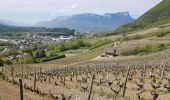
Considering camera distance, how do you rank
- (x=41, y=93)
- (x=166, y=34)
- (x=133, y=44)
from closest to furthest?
1. (x=41, y=93)
2. (x=133, y=44)
3. (x=166, y=34)

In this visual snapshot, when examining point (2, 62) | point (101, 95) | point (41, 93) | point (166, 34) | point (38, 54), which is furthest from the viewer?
point (166, 34)

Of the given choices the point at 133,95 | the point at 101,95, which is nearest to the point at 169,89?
the point at 133,95

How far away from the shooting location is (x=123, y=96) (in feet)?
113

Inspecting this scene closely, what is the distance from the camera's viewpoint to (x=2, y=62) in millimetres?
138125

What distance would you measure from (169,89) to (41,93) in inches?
494

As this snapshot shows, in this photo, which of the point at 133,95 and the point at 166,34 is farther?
the point at 166,34

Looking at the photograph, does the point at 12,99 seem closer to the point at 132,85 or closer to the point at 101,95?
the point at 101,95

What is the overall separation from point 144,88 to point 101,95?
457cm

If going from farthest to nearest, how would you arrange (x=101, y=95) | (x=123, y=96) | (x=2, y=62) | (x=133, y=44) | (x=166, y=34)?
(x=166, y=34), (x=133, y=44), (x=2, y=62), (x=101, y=95), (x=123, y=96)

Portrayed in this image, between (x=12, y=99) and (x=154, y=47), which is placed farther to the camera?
(x=154, y=47)

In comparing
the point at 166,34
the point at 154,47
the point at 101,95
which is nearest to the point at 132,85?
the point at 101,95

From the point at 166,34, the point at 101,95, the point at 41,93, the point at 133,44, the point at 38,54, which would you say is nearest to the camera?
the point at 101,95

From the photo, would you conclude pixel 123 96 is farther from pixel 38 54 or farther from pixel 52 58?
pixel 38 54

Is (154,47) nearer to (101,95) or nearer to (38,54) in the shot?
(38,54)
